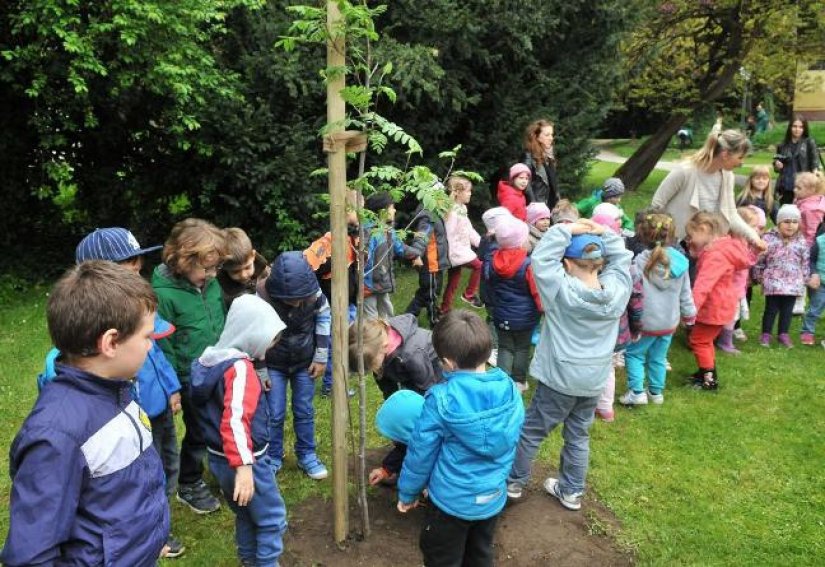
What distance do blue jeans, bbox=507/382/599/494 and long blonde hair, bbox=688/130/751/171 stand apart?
309cm

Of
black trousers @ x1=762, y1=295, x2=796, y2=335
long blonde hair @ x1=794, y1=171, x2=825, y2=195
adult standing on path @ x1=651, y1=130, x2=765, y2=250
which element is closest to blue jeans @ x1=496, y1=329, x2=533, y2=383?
adult standing on path @ x1=651, y1=130, x2=765, y2=250

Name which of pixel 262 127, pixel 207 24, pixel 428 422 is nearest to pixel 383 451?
pixel 428 422

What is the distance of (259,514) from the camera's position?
9.70 feet

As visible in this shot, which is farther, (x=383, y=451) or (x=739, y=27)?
(x=739, y=27)

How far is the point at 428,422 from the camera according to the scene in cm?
279

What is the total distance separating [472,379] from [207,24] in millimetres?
7012

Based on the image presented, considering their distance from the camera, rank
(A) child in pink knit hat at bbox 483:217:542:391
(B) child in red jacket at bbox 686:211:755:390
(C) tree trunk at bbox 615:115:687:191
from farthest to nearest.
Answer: (C) tree trunk at bbox 615:115:687:191
(B) child in red jacket at bbox 686:211:755:390
(A) child in pink knit hat at bbox 483:217:542:391

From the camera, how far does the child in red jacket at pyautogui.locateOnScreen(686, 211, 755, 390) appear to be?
560 cm

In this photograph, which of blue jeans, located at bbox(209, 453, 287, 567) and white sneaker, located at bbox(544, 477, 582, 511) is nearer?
blue jeans, located at bbox(209, 453, 287, 567)

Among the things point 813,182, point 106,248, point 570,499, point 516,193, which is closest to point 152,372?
point 106,248

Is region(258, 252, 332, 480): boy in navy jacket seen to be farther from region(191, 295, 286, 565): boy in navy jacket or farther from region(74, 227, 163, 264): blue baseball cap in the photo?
region(74, 227, 163, 264): blue baseball cap

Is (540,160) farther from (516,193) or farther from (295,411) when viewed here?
(295,411)

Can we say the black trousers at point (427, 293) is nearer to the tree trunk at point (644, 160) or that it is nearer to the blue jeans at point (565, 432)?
the blue jeans at point (565, 432)

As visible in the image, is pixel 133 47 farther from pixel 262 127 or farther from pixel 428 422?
pixel 428 422
